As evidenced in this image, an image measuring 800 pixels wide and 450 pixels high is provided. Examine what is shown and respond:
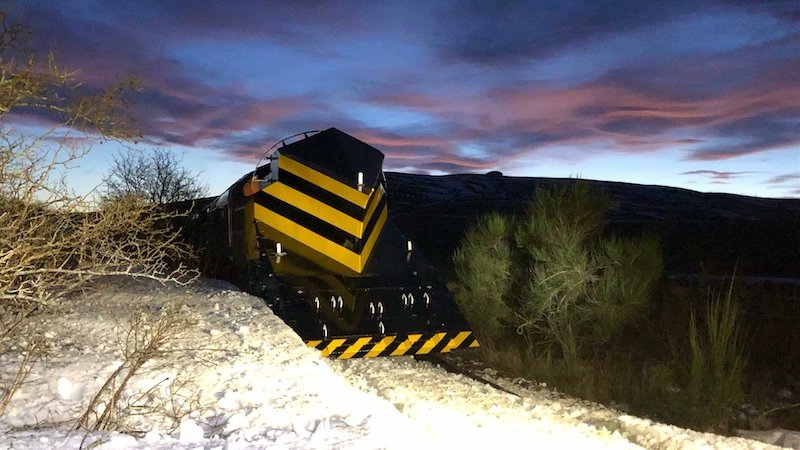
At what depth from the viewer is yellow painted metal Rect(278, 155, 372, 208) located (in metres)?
8.33

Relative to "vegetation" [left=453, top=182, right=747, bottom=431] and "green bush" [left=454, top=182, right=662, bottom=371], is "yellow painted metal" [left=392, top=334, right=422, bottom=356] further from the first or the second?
"green bush" [left=454, top=182, right=662, bottom=371]

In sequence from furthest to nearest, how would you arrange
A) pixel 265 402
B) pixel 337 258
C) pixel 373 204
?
pixel 373 204
pixel 337 258
pixel 265 402

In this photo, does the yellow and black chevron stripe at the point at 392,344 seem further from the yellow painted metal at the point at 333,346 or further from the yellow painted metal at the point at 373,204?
the yellow painted metal at the point at 373,204

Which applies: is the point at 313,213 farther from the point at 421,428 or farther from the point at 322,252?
the point at 421,428

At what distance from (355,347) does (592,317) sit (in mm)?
4000

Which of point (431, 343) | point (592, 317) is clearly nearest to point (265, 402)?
point (431, 343)

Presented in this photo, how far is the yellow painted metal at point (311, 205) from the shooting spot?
27.4 feet

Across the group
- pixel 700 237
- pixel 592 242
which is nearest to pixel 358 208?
pixel 592 242

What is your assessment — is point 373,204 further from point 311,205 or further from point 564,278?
point 564,278

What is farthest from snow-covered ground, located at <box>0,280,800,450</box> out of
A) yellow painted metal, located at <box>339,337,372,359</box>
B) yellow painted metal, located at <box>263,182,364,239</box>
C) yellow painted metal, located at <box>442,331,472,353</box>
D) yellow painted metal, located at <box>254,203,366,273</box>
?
yellow painted metal, located at <box>263,182,364,239</box>

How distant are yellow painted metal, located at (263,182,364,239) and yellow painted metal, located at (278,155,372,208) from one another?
8.6 inches

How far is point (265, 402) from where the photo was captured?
15.2 ft

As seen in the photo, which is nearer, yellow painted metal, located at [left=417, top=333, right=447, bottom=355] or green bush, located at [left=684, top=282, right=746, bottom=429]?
green bush, located at [left=684, top=282, right=746, bottom=429]

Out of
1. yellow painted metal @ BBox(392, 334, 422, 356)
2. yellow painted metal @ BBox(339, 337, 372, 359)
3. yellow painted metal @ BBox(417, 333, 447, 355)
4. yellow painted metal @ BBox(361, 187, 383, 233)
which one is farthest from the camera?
yellow painted metal @ BBox(361, 187, 383, 233)
